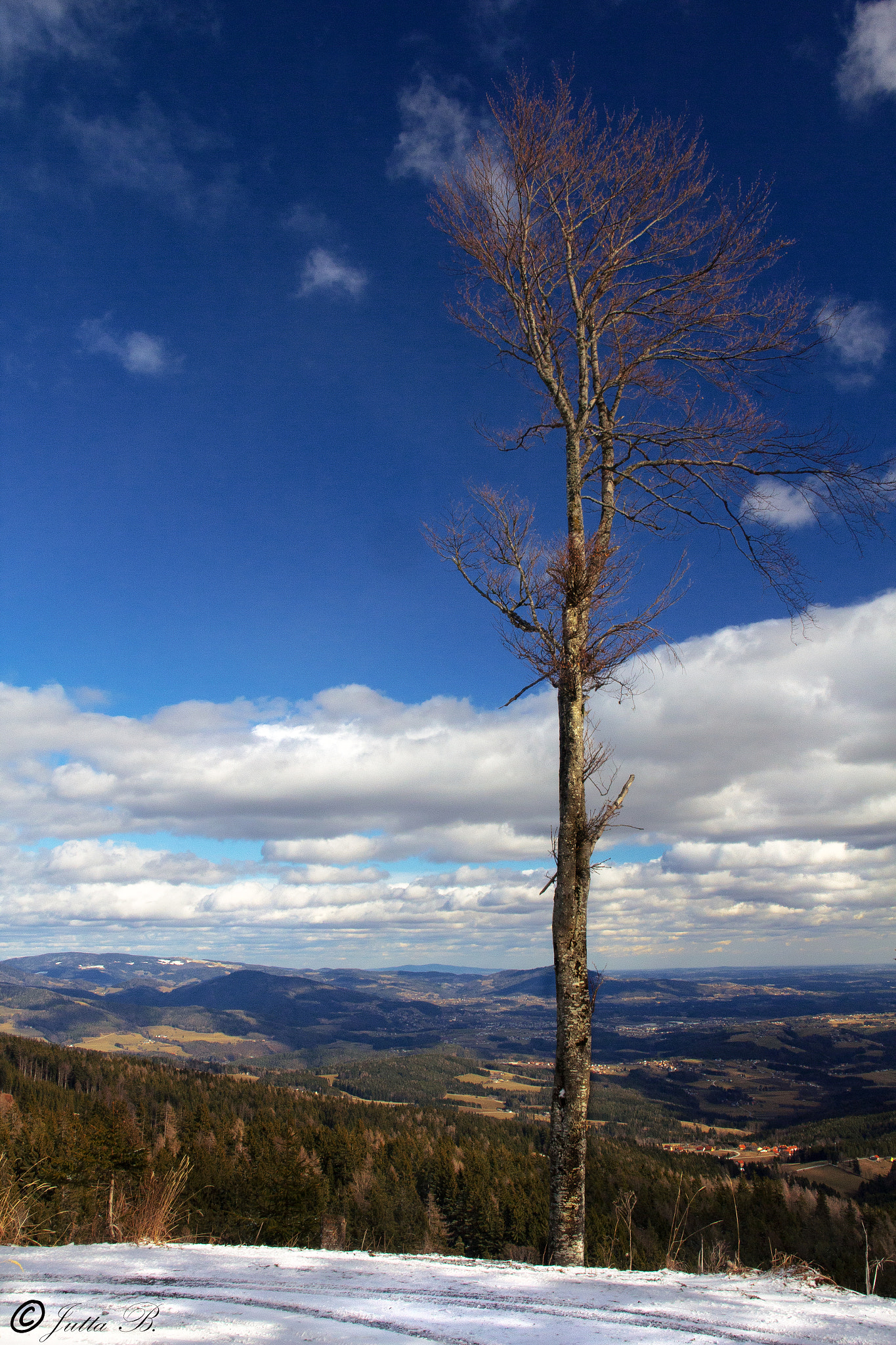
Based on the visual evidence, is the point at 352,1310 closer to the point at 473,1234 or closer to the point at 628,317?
the point at 628,317

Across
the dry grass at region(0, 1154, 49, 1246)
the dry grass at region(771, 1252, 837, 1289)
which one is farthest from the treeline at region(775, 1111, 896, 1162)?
the dry grass at region(0, 1154, 49, 1246)

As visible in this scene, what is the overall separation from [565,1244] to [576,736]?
15.5 feet

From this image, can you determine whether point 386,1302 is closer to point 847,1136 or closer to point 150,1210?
point 150,1210

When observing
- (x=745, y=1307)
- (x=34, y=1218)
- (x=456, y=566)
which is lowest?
(x=34, y=1218)

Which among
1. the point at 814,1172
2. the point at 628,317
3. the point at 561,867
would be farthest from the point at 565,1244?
the point at 814,1172

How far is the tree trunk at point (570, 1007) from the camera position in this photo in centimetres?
658

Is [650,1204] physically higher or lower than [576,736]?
lower

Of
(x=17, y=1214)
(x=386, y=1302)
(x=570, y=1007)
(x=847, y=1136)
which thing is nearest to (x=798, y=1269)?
(x=386, y=1302)

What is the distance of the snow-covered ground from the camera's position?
2373 millimetres

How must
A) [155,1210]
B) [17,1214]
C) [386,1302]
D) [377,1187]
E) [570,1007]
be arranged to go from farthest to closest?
[377,1187] < [570,1007] < [155,1210] < [17,1214] < [386,1302]

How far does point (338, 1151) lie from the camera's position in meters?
58.7

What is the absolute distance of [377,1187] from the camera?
54062mm

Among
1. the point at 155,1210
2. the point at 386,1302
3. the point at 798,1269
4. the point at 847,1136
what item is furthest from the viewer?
the point at 847,1136

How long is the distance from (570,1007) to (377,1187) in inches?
2361
